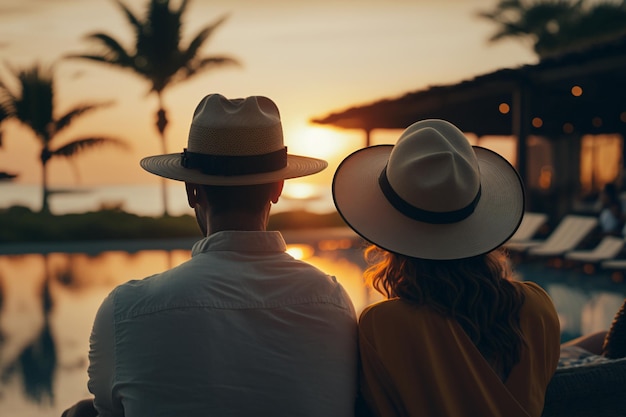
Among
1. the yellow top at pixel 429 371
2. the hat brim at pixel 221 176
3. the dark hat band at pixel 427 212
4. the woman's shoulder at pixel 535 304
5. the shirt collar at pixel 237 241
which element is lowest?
the yellow top at pixel 429 371

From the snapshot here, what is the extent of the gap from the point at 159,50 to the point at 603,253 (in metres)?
17.1

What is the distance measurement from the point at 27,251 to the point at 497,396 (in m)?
15.2

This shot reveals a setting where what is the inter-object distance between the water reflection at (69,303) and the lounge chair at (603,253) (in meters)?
0.30

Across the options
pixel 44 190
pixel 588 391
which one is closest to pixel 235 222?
pixel 588 391

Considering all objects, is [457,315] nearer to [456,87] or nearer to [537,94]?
[456,87]

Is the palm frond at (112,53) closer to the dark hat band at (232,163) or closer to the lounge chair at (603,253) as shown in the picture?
the lounge chair at (603,253)

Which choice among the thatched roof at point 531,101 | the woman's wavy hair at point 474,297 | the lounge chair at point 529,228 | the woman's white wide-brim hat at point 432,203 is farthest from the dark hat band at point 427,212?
the lounge chair at point 529,228

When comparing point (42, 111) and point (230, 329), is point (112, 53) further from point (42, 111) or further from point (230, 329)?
point (230, 329)

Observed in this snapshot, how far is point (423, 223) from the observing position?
1829mm

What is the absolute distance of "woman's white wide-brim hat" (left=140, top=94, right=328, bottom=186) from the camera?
5.77ft

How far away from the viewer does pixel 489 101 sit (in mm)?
14523

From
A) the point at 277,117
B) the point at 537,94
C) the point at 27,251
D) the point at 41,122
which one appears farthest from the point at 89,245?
the point at 277,117

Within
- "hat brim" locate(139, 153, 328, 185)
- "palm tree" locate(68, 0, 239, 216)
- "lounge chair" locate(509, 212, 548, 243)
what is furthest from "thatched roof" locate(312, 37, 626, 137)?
"hat brim" locate(139, 153, 328, 185)

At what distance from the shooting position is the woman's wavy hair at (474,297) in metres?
1.69
